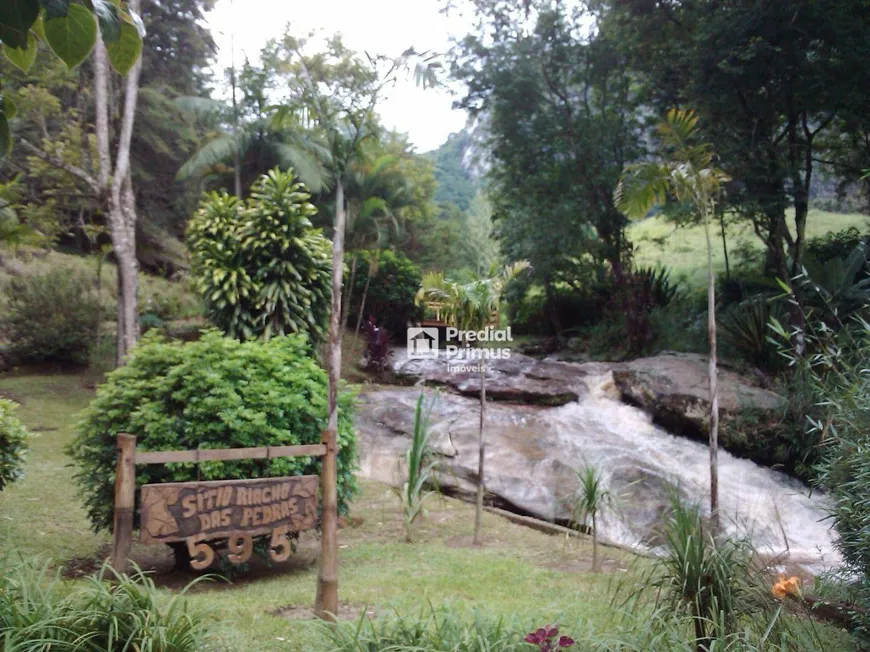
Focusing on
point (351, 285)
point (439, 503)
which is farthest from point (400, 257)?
point (439, 503)

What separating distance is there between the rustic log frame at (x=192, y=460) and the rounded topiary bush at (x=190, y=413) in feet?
4.68

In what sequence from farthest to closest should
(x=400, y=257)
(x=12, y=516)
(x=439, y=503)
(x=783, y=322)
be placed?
(x=400, y=257), (x=783, y=322), (x=439, y=503), (x=12, y=516)

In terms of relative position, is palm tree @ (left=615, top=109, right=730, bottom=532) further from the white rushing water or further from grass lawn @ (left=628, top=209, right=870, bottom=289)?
grass lawn @ (left=628, top=209, right=870, bottom=289)

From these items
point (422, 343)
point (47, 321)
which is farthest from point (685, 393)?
point (47, 321)

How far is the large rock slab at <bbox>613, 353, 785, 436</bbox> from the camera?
10688 millimetres

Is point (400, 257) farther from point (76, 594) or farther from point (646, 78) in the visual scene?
point (76, 594)

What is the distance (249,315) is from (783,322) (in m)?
8.93

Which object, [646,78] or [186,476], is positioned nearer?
[186,476]

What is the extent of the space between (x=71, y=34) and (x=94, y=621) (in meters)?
2.22

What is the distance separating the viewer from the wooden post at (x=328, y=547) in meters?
4.15

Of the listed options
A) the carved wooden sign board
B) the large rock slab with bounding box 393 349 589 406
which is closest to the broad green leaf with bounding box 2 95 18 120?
the carved wooden sign board

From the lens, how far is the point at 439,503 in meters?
8.95

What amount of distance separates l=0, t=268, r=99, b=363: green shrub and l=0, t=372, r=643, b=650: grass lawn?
5.22 metres

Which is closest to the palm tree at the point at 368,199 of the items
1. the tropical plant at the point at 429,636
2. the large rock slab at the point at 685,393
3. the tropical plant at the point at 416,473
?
the large rock slab at the point at 685,393
